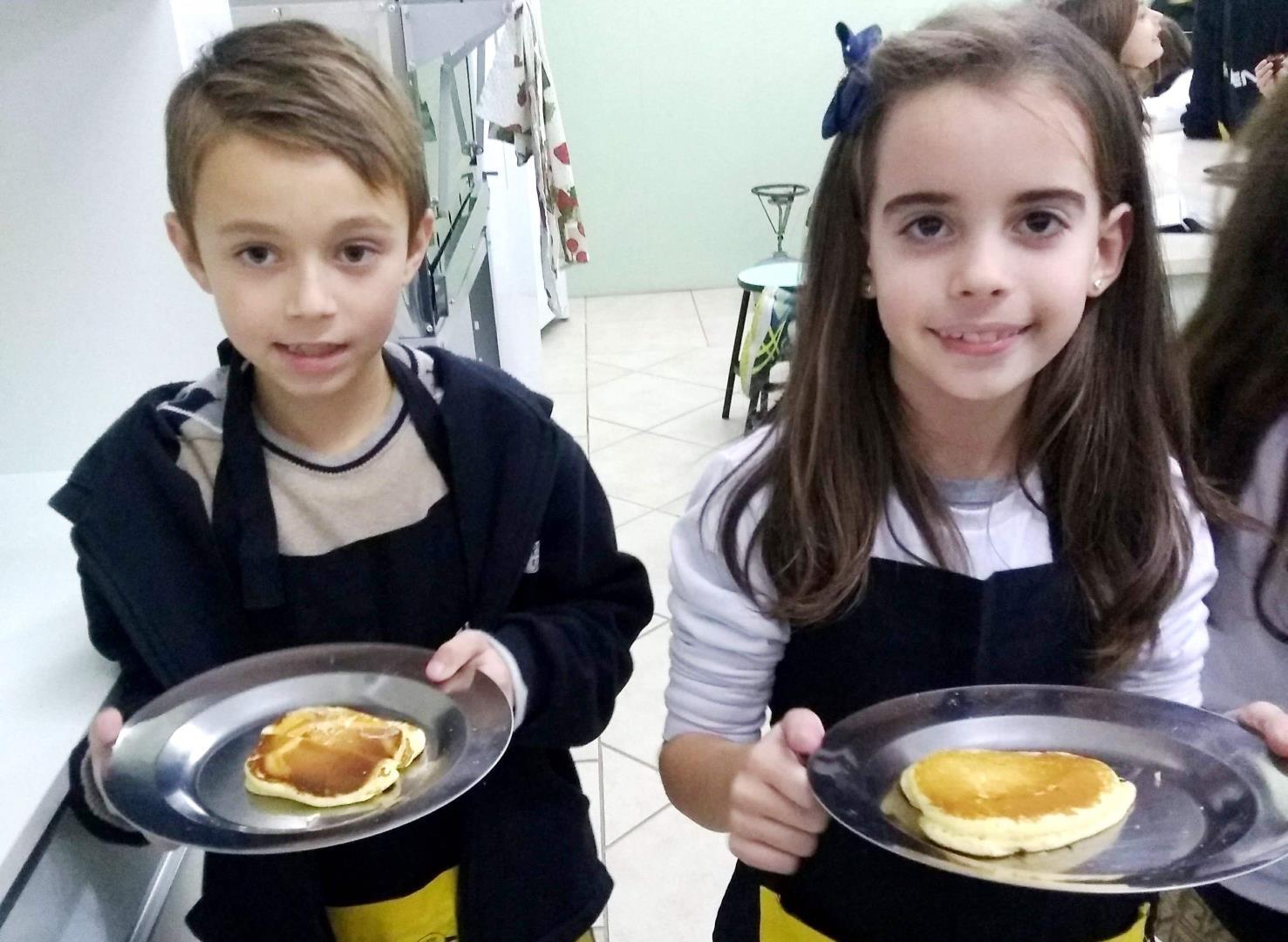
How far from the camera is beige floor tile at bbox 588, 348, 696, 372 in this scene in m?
4.29

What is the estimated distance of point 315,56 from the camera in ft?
3.00

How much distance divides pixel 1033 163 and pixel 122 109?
949mm

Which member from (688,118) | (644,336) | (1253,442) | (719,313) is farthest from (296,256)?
(688,118)

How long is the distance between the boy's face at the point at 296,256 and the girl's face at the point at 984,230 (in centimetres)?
43

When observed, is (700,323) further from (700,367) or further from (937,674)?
(937,674)

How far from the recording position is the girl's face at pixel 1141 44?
8.31ft

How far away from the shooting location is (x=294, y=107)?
0.86m

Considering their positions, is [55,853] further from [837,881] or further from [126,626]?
[837,881]

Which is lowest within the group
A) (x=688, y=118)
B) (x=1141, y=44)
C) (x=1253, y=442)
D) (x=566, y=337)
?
(x=566, y=337)

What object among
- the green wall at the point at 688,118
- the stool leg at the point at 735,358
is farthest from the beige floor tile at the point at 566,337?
the stool leg at the point at 735,358

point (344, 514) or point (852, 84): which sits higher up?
point (852, 84)

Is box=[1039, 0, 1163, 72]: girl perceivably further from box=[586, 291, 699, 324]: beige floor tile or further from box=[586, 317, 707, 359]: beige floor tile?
box=[586, 291, 699, 324]: beige floor tile

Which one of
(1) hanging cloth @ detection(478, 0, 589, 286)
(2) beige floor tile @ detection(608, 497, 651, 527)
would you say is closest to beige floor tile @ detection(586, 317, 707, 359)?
(1) hanging cloth @ detection(478, 0, 589, 286)

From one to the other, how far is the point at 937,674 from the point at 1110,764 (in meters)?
0.15
